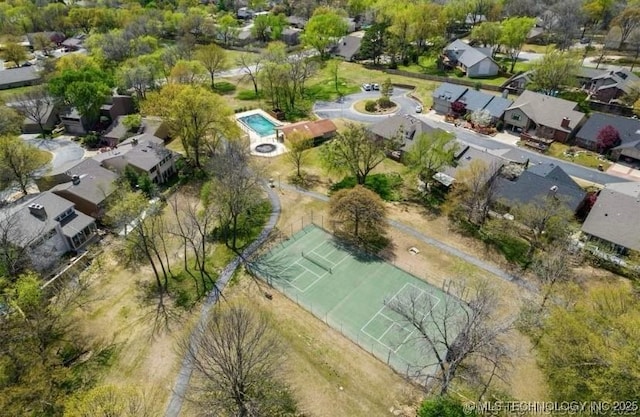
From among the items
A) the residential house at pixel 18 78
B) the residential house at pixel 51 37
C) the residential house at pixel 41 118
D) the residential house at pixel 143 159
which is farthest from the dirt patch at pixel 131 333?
the residential house at pixel 51 37

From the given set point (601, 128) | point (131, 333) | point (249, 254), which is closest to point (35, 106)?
point (249, 254)

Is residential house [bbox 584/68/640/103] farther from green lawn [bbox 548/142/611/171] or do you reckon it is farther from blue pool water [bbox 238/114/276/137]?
blue pool water [bbox 238/114/276/137]

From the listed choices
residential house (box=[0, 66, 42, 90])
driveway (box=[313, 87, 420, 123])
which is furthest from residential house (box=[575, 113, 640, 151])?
residential house (box=[0, 66, 42, 90])

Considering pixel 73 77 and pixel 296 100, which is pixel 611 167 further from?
pixel 73 77

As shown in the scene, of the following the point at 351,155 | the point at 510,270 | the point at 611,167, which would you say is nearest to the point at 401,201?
the point at 351,155

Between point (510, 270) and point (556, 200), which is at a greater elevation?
point (556, 200)

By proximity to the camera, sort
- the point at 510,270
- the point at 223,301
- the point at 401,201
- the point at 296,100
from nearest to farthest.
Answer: the point at 223,301 < the point at 510,270 < the point at 401,201 < the point at 296,100

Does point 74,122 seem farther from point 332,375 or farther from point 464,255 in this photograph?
point 464,255
